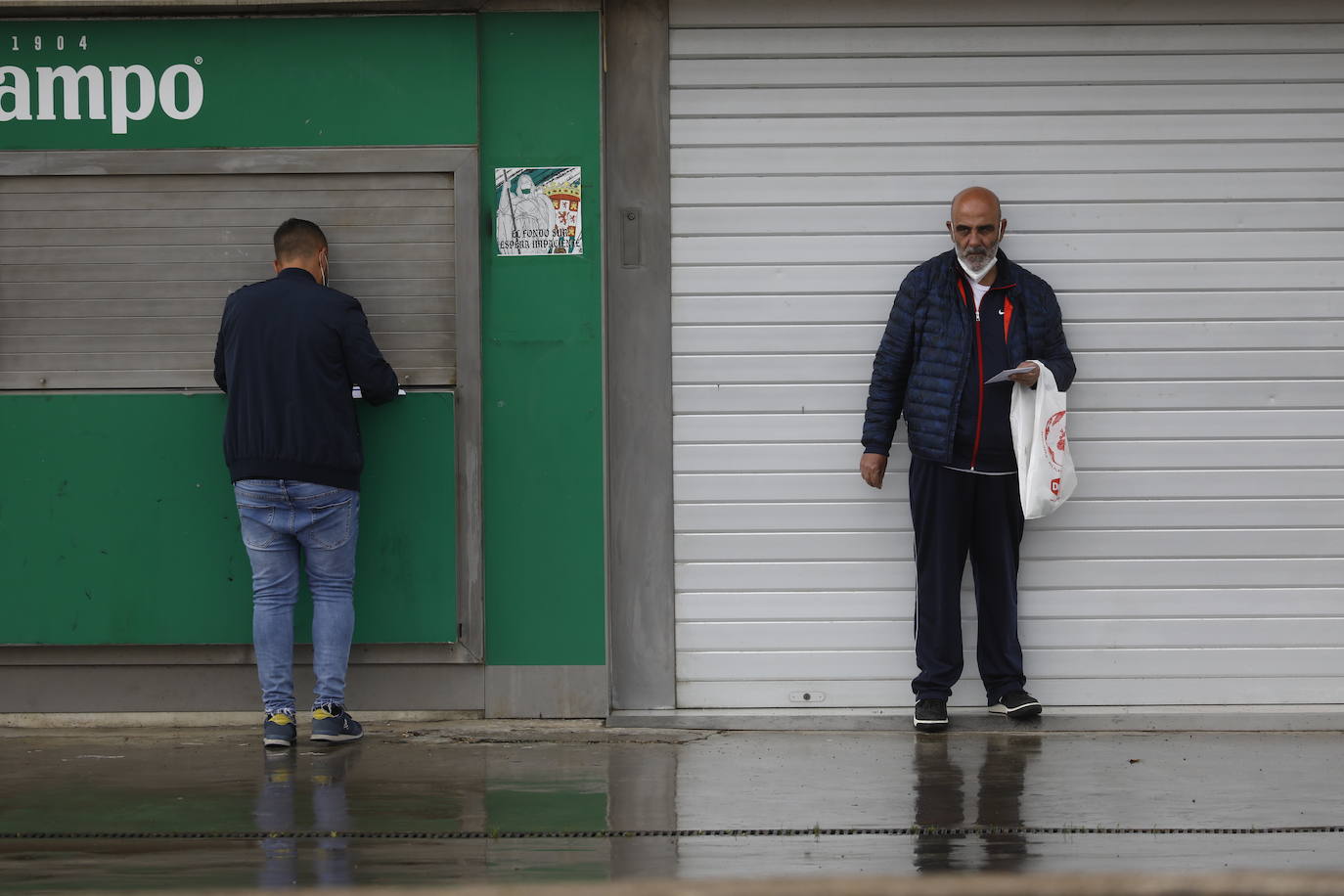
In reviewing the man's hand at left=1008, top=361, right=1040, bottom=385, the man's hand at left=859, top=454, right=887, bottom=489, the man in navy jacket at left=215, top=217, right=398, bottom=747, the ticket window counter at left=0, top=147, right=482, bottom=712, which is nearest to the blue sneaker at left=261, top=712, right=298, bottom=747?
the man in navy jacket at left=215, top=217, right=398, bottom=747

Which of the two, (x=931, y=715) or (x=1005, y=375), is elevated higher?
(x=1005, y=375)

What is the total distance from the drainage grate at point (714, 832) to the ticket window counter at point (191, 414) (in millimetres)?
1921

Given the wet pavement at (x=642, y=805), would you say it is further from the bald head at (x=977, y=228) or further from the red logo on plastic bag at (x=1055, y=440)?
the bald head at (x=977, y=228)

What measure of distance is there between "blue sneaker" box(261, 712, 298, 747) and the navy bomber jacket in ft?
2.98

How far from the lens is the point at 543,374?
684cm

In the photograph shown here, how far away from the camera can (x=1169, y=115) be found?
692 centimetres

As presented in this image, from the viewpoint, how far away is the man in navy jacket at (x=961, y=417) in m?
6.57

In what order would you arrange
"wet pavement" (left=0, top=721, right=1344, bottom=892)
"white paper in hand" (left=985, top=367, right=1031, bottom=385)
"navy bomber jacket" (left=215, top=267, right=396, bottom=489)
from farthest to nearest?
"white paper in hand" (left=985, top=367, right=1031, bottom=385) → "navy bomber jacket" (left=215, top=267, right=396, bottom=489) → "wet pavement" (left=0, top=721, right=1344, bottom=892)

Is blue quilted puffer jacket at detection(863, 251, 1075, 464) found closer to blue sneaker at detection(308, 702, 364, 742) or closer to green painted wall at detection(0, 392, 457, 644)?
green painted wall at detection(0, 392, 457, 644)

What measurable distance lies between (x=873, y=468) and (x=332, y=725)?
7.67ft

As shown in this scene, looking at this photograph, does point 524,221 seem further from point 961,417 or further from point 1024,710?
point 1024,710

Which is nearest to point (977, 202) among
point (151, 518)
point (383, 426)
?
point (383, 426)

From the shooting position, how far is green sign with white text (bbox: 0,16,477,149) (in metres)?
6.83

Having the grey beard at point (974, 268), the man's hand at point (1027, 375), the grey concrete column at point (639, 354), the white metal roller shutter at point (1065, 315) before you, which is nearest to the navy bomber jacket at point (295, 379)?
the grey concrete column at point (639, 354)
